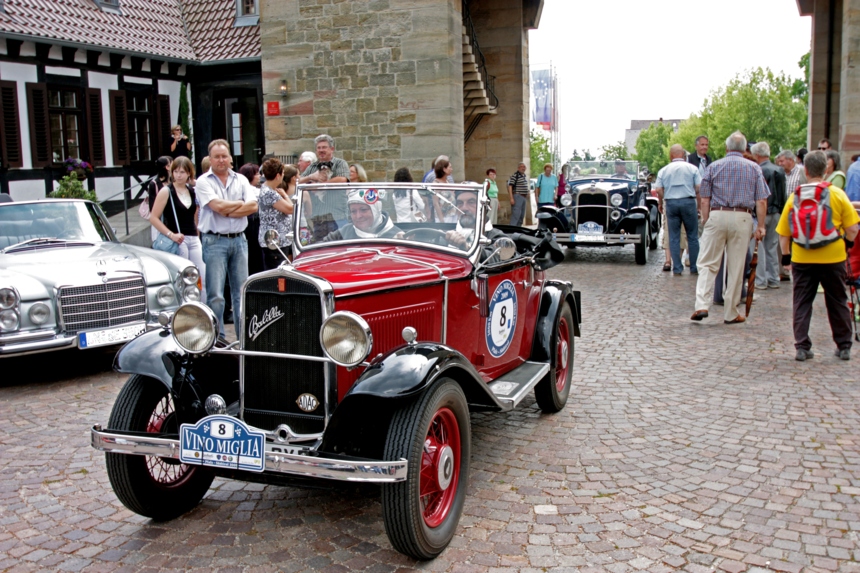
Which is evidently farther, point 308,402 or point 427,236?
point 427,236

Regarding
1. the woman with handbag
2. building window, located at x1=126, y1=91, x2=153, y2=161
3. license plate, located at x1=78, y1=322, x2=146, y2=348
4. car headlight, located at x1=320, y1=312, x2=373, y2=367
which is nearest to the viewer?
car headlight, located at x1=320, y1=312, x2=373, y2=367

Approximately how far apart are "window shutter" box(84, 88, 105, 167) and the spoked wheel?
14.4m

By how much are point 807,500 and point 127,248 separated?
6.13 m

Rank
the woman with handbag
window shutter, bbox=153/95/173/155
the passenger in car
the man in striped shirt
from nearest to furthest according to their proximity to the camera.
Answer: the passenger in car
the woman with handbag
the man in striped shirt
window shutter, bbox=153/95/173/155

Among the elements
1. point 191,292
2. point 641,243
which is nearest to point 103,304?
point 191,292

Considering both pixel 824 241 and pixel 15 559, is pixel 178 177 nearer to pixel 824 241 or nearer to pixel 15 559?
pixel 15 559

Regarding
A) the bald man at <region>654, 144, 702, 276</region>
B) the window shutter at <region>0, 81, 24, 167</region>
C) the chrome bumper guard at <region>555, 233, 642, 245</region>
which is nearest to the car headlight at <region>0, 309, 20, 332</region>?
the bald man at <region>654, 144, 702, 276</region>

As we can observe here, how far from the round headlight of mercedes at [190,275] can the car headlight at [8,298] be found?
4.65 ft

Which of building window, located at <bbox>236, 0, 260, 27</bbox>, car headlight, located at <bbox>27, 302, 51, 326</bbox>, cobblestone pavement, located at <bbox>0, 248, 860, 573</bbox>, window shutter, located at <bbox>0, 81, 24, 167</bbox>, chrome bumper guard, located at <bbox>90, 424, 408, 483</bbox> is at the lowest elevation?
cobblestone pavement, located at <bbox>0, 248, 860, 573</bbox>

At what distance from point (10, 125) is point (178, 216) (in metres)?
9.52

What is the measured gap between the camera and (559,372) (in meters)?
5.65

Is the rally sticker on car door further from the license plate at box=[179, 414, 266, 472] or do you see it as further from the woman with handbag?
the woman with handbag

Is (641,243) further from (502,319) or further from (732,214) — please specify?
(502,319)

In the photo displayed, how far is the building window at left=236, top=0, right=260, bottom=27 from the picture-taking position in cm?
2067
